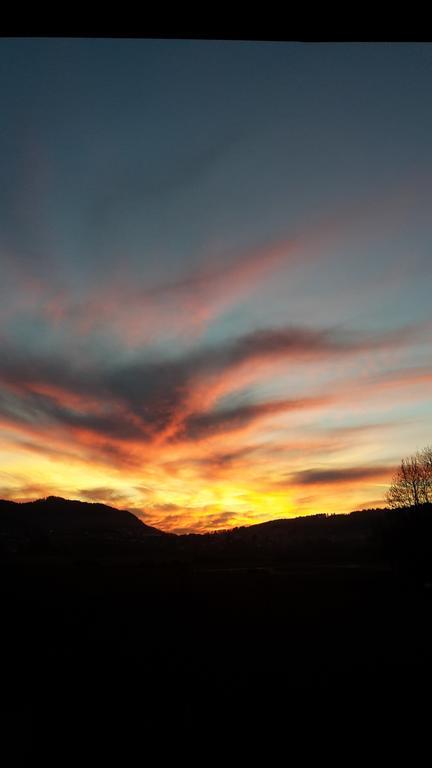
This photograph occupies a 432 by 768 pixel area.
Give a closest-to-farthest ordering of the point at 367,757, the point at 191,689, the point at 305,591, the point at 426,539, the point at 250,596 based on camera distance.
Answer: the point at 367,757
the point at 191,689
the point at 250,596
the point at 305,591
the point at 426,539

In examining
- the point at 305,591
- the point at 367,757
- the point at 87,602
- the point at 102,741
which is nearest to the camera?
the point at 367,757

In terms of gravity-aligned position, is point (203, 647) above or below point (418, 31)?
below

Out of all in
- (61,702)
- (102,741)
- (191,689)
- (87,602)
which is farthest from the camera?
(87,602)

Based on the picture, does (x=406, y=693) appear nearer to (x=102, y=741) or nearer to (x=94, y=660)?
(x=102, y=741)

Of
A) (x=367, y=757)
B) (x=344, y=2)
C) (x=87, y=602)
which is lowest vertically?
(x=367, y=757)

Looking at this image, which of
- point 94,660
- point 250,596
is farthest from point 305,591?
point 94,660

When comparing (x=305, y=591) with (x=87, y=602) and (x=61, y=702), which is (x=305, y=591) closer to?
(x=87, y=602)

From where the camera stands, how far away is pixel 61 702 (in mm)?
13359

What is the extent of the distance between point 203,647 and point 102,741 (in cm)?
1079

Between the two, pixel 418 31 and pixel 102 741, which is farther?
pixel 102 741

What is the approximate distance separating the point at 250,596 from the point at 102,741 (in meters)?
34.2

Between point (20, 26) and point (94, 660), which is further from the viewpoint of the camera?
point (94, 660)

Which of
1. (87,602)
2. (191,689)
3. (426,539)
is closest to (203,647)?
(191,689)

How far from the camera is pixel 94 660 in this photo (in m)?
18.6
